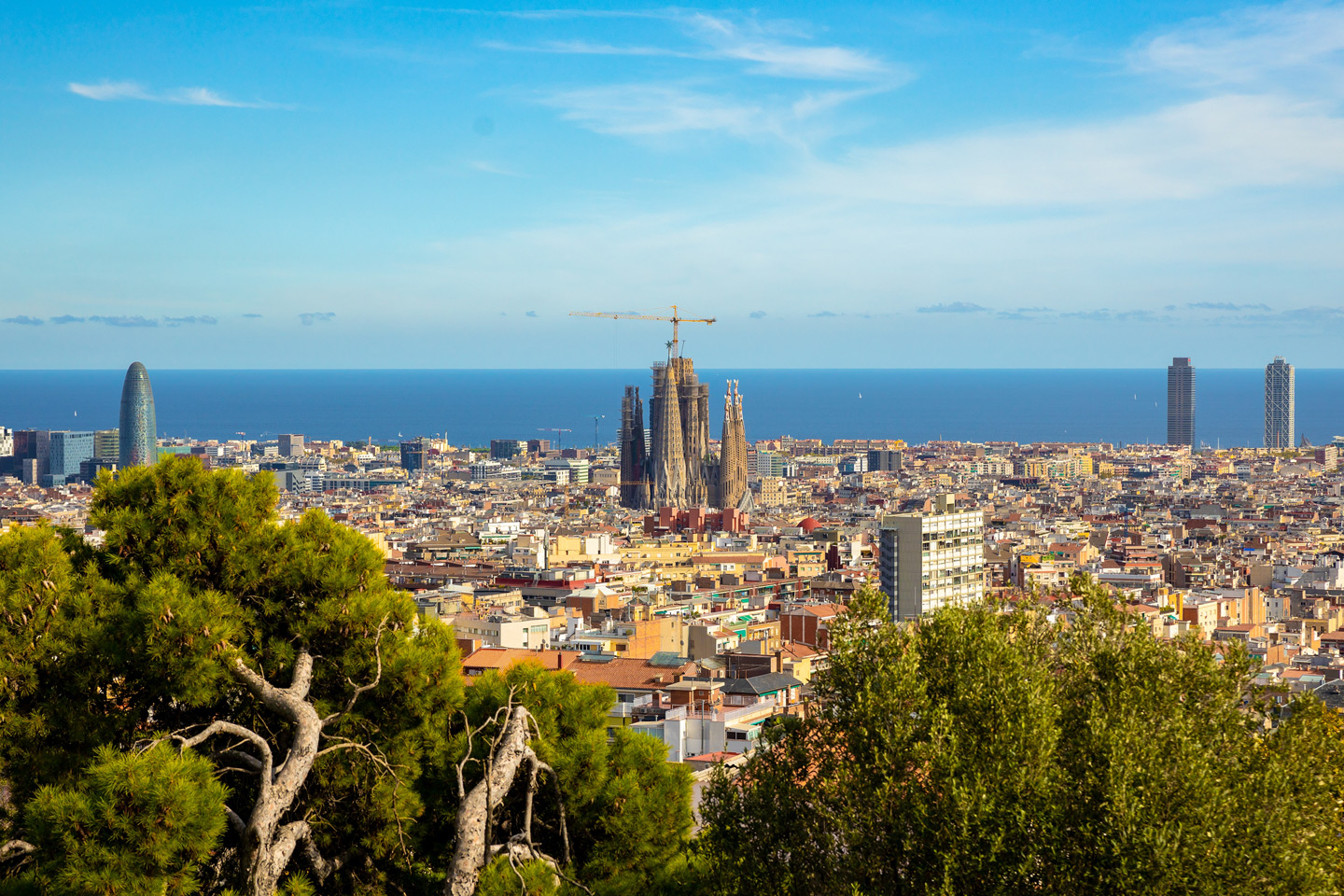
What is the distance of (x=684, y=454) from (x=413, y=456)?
169 feet

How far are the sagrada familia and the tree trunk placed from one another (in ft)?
310

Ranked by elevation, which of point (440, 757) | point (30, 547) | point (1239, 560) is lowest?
point (1239, 560)

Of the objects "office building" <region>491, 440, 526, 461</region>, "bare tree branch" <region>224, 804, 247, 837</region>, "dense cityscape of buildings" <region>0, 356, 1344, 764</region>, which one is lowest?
"dense cityscape of buildings" <region>0, 356, 1344, 764</region>

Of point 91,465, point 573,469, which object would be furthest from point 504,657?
point 91,465

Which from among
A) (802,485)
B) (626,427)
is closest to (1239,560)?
(626,427)

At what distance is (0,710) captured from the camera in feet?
26.5

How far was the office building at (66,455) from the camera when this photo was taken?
133375mm

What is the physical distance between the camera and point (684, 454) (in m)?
105

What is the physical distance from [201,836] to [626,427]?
101 m

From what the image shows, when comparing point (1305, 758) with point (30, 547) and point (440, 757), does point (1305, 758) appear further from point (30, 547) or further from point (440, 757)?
point (30, 547)

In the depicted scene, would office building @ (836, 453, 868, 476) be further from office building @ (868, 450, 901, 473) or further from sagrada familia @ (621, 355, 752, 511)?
sagrada familia @ (621, 355, 752, 511)

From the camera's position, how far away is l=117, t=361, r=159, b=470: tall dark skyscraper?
13212 cm

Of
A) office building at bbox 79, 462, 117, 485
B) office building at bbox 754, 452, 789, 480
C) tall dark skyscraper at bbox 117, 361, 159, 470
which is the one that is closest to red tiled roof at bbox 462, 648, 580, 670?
office building at bbox 79, 462, 117, 485

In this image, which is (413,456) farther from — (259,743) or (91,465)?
(259,743)
